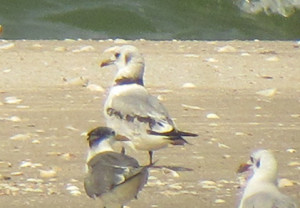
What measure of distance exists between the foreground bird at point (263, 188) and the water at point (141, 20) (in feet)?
23.8

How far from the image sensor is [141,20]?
1288 centimetres

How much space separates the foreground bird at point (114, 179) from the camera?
4871mm

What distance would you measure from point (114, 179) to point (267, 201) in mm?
780

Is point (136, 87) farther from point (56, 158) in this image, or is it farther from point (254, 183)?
point (254, 183)

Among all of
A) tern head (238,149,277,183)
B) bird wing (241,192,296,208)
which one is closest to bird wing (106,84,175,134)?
tern head (238,149,277,183)

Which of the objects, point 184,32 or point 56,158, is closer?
point 56,158

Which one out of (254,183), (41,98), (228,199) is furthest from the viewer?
(41,98)

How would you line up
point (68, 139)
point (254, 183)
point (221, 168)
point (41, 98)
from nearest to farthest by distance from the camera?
1. point (254, 183)
2. point (221, 168)
3. point (68, 139)
4. point (41, 98)

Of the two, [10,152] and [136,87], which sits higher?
[136,87]

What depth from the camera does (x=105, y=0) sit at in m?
13.4

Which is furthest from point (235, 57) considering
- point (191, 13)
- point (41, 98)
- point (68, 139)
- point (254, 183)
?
point (191, 13)

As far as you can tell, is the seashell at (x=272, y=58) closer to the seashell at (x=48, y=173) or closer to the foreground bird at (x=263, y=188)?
the seashell at (x=48, y=173)

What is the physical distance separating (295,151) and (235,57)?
2387 mm

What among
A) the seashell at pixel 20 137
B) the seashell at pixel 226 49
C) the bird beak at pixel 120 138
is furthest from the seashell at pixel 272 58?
the bird beak at pixel 120 138
